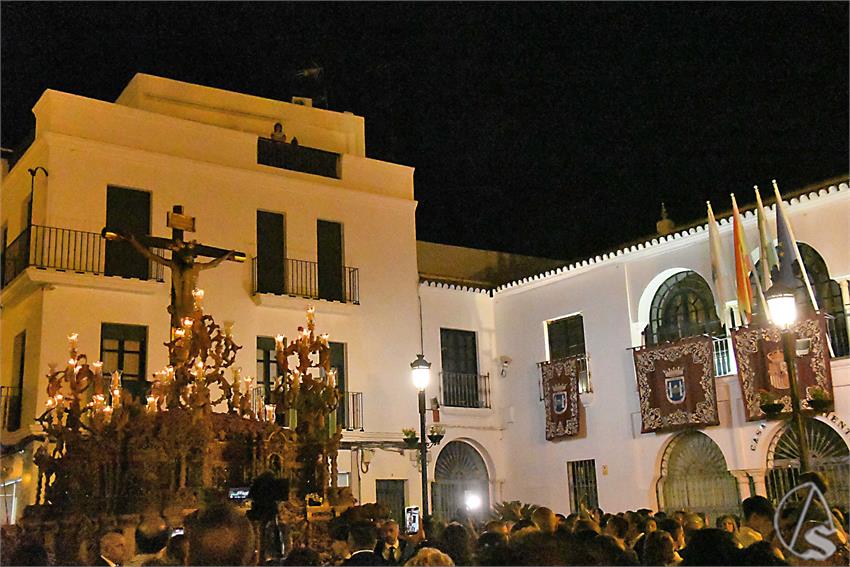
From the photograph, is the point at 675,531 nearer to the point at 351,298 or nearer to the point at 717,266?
the point at 717,266

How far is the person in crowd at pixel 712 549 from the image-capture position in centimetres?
483

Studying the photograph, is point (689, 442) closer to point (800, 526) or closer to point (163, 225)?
point (163, 225)

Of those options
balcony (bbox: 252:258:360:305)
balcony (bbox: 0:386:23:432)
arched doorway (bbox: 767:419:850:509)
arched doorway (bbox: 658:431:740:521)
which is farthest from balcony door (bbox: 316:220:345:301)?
arched doorway (bbox: 767:419:850:509)

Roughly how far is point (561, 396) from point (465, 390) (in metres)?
2.45

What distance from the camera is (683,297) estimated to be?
19406mm

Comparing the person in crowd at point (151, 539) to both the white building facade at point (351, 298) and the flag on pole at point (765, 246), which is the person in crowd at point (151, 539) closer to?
the white building facade at point (351, 298)

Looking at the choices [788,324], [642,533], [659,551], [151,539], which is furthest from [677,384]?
[151,539]

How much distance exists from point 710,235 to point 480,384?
7.01 meters

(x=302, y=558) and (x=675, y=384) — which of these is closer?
(x=302, y=558)

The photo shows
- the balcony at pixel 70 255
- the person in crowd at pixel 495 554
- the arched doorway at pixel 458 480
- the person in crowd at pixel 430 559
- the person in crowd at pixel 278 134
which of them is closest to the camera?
the person in crowd at pixel 495 554

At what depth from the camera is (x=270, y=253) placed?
2008 centimetres

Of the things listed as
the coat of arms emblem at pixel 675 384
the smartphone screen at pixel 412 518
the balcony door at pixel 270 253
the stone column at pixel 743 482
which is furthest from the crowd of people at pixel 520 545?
the balcony door at pixel 270 253

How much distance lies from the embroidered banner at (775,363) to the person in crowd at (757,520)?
10.1 metres

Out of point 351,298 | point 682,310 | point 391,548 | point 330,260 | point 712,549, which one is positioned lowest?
point 391,548
